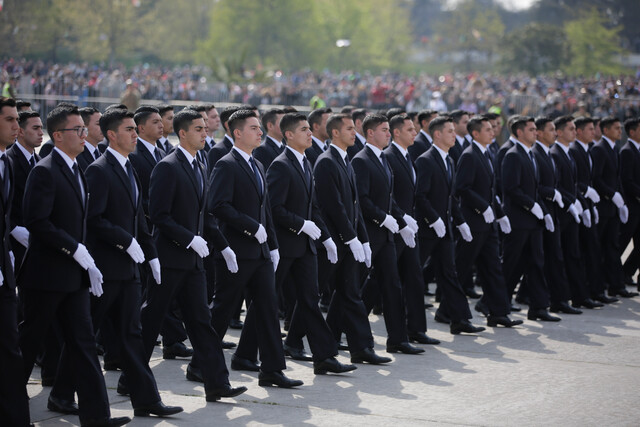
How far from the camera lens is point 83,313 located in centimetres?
668

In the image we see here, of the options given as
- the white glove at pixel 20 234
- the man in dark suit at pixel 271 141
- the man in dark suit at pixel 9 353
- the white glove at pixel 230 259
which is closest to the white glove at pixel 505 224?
the man in dark suit at pixel 271 141

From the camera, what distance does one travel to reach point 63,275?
21.6 feet

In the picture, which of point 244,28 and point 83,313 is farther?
point 244,28

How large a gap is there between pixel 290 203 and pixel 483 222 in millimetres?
3099

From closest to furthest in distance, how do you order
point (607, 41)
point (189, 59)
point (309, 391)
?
point (309, 391) → point (607, 41) → point (189, 59)

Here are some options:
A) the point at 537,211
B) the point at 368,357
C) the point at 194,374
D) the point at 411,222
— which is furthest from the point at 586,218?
the point at 194,374

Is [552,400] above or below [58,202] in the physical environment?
below

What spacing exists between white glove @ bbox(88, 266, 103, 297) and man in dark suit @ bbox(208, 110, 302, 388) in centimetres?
141

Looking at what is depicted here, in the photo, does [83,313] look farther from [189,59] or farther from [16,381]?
[189,59]

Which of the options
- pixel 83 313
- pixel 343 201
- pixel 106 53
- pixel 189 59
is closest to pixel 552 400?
pixel 343 201

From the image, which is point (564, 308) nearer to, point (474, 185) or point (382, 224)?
point (474, 185)

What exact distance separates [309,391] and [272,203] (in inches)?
62.4

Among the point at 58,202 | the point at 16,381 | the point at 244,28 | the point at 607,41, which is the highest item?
the point at 244,28

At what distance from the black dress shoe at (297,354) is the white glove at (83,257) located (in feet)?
9.85
